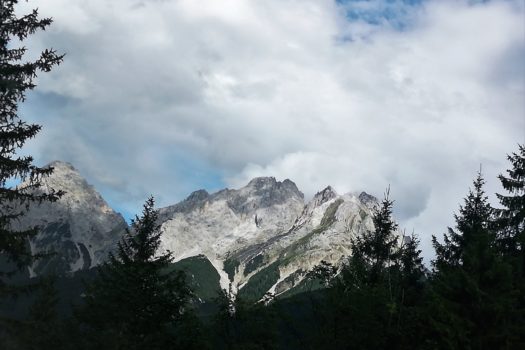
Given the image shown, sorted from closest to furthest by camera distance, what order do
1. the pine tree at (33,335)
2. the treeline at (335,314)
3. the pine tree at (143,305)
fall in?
1. the pine tree at (33,335)
2. the treeline at (335,314)
3. the pine tree at (143,305)

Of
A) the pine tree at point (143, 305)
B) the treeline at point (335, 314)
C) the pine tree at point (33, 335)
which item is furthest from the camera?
the pine tree at point (143, 305)

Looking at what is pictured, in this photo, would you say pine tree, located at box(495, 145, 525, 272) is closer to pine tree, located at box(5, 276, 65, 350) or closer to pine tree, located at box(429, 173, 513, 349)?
pine tree, located at box(429, 173, 513, 349)

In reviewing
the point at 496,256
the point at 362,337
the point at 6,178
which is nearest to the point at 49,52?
the point at 6,178

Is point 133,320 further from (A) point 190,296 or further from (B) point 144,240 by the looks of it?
(B) point 144,240

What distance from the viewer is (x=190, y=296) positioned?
1103 inches

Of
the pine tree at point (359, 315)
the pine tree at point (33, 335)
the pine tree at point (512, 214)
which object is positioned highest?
the pine tree at point (512, 214)

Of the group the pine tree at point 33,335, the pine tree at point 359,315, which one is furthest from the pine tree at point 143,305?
the pine tree at point 359,315

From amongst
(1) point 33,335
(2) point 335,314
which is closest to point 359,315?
(2) point 335,314

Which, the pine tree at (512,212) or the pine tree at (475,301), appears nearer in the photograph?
the pine tree at (475,301)

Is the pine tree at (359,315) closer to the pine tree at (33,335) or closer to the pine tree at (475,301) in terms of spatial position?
the pine tree at (475,301)

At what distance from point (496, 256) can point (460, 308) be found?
9.14 ft

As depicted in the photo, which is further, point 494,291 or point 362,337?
point 494,291

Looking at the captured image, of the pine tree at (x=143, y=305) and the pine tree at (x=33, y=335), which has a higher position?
the pine tree at (x=143, y=305)

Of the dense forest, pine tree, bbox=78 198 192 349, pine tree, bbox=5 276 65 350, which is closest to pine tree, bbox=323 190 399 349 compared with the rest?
the dense forest
